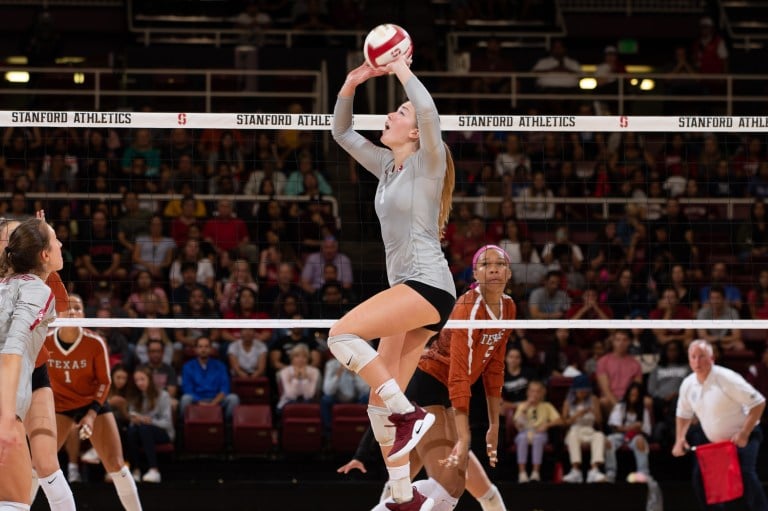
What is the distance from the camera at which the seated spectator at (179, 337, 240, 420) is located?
13.3 metres

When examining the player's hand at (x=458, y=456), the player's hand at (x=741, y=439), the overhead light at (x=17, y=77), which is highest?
the overhead light at (x=17, y=77)

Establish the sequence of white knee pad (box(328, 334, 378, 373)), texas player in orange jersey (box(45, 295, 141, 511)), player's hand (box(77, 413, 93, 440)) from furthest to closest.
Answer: texas player in orange jersey (box(45, 295, 141, 511)) < player's hand (box(77, 413, 93, 440)) < white knee pad (box(328, 334, 378, 373))

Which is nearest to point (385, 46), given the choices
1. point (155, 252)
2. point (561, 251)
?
point (155, 252)

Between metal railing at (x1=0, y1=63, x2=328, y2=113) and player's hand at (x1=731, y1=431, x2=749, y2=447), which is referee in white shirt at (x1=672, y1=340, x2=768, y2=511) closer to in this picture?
player's hand at (x1=731, y1=431, x2=749, y2=447)

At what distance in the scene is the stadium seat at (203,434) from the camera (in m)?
13.0

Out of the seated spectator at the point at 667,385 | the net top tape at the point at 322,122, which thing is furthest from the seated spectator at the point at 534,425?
the net top tape at the point at 322,122

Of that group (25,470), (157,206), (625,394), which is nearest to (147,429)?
(157,206)

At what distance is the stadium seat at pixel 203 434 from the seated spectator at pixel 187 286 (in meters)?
1.26

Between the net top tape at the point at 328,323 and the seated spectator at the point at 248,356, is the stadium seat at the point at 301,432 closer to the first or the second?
the seated spectator at the point at 248,356

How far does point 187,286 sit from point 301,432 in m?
2.16

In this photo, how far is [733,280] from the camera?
15.1m

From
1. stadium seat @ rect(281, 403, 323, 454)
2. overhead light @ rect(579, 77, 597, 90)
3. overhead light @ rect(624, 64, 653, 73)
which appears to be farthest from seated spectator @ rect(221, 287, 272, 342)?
overhead light @ rect(624, 64, 653, 73)

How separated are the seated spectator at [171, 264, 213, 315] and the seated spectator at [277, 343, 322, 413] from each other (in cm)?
119

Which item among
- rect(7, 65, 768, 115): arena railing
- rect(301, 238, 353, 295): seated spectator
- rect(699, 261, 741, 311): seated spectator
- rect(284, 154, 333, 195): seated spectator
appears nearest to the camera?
rect(301, 238, 353, 295): seated spectator
